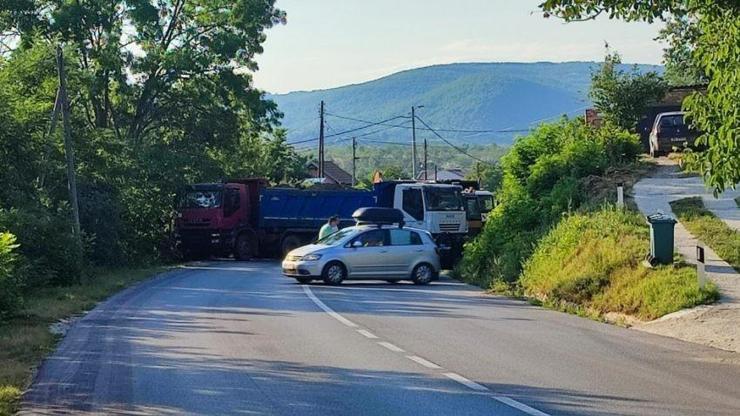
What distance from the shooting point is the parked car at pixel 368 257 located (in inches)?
1046

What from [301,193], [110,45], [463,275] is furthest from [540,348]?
[110,45]

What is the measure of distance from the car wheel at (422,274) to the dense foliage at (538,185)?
54.6 inches

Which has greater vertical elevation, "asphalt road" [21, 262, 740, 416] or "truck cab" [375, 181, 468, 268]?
"truck cab" [375, 181, 468, 268]

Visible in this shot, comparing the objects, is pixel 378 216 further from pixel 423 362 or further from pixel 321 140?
pixel 321 140

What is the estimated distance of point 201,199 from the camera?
41281mm

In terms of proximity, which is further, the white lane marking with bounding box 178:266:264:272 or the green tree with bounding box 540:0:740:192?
the white lane marking with bounding box 178:266:264:272

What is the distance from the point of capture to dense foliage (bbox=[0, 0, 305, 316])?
33344 mm

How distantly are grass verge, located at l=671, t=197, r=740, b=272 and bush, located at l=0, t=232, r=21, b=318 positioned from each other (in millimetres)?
13164

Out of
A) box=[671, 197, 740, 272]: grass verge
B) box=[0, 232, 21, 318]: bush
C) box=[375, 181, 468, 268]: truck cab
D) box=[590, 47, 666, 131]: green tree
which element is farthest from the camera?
box=[590, 47, 666, 131]: green tree

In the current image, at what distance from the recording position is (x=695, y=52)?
1391 centimetres

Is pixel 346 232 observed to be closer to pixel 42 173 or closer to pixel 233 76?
pixel 42 173

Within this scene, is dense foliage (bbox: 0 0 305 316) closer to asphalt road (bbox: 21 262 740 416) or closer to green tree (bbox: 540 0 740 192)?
asphalt road (bbox: 21 262 740 416)

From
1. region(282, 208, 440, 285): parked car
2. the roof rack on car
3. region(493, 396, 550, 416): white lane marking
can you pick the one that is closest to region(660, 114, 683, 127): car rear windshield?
the roof rack on car

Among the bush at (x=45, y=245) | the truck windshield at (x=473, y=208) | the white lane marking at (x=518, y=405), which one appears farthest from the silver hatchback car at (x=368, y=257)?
the white lane marking at (x=518, y=405)
